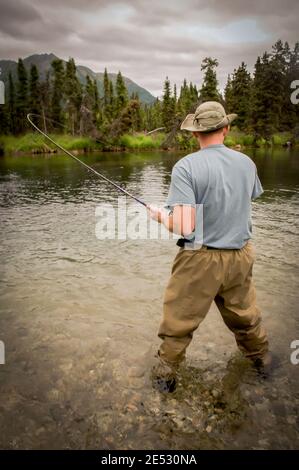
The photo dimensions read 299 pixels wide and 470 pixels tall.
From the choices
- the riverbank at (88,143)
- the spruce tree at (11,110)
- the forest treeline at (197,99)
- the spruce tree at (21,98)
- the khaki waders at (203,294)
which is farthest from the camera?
the spruce tree at (11,110)

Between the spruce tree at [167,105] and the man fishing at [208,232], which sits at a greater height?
the spruce tree at [167,105]

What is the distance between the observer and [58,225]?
1040 cm

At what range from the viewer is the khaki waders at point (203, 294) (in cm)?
317

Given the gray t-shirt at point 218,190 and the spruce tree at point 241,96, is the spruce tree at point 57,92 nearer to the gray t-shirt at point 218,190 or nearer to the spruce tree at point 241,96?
the spruce tree at point 241,96

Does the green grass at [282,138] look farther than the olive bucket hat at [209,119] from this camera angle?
Yes

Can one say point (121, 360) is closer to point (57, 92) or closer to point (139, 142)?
point (139, 142)

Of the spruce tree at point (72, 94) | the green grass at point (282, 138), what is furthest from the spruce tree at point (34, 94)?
the green grass at point (282, 138)

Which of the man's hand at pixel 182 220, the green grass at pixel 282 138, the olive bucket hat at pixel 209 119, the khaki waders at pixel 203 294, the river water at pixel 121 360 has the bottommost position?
the river water at pixel 121 360

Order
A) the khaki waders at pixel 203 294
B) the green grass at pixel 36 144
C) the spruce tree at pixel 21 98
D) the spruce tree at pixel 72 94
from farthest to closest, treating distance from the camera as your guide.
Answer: the spruce tree at pixel 21 98, the spruce tree at pixel 72 94, the green grass at pixel 36 144, the khaki waders at pixel 203 294

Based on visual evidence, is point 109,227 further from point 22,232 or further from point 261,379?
point 261,379

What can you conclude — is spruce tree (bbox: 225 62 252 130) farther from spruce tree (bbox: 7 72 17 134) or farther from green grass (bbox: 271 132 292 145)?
spruce tree (bbox: 7 72 17 134)

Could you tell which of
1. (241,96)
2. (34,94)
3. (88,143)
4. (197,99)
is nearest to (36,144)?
(88,143)

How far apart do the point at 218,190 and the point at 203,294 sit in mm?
1017
